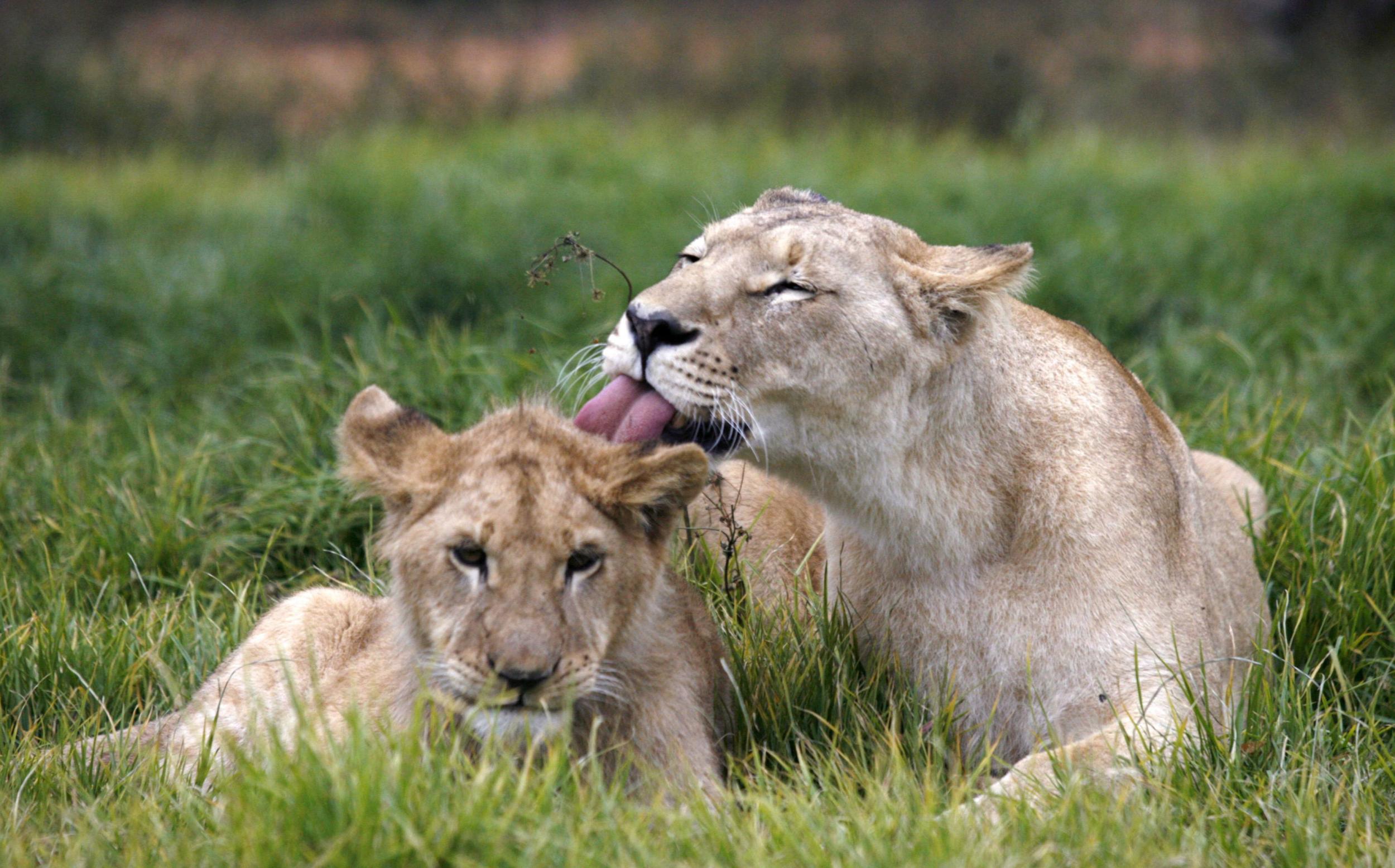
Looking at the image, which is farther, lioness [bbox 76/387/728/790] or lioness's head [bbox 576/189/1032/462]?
lioness's head [bbox 576/189/1032/462]

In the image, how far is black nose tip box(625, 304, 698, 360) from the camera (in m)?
3.81

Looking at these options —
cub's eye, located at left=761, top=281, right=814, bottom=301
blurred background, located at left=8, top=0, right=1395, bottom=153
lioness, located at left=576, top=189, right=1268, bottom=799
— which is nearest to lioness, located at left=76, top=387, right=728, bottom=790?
lioness, located at left=576, top=189, right=1268, bottom=799

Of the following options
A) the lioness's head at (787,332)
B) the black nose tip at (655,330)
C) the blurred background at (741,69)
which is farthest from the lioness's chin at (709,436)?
the blurred background at (741,69)

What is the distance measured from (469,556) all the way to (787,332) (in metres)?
1.08

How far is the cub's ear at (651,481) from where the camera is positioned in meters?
3.42

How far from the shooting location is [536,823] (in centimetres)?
303

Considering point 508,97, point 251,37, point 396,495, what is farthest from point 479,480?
point 251,37

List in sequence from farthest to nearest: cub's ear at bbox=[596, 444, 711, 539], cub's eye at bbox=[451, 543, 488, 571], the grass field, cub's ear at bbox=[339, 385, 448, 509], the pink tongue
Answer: the pink tongue < cub's ear at bbox=[339, 385, 448, 509] < cub's ear at bbox=[596, 444, 711, 539] < cub's eye at bbox=[451, 543, 488, 571] < the grass field

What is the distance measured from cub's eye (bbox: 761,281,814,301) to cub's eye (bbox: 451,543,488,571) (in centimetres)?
113

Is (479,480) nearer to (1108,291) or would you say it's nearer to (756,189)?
(1108,291)

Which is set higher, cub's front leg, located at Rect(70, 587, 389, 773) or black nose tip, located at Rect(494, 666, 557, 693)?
black nose tip, located at Rect(494, 666, 557, 693)

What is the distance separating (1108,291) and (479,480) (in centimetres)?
551

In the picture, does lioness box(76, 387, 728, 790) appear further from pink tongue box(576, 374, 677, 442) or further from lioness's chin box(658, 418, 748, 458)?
lioness's chin box(658, 418, 748, 458)

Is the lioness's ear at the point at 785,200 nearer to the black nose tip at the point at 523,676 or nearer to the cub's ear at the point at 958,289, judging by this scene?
the cub's ear at the point at 958,289
